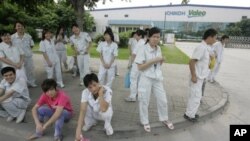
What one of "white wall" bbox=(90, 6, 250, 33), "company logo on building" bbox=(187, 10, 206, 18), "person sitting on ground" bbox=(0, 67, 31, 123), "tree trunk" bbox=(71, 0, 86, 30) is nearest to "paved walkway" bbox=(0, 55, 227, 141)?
"person sitting on ground" bbox=(0, 67, 31, 123)

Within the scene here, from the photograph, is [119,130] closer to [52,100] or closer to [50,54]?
[52,100]

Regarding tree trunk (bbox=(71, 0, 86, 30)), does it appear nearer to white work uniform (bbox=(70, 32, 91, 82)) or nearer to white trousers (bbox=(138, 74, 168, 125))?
white work uniform (bbox=(70, 32, 91, 82))

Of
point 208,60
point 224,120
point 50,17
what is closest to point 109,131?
point 208,60

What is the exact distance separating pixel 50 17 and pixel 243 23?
3134cm

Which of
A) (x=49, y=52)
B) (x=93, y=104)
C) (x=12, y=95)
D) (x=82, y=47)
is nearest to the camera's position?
(x=93, y=104)

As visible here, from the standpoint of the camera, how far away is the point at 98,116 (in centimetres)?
415

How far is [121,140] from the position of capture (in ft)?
13.6

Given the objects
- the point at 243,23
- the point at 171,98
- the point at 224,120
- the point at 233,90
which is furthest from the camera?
the point at 243,23

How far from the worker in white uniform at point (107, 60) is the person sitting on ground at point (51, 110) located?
1.68 meters

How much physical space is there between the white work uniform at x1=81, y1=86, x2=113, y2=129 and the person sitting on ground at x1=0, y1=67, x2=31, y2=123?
1373mm

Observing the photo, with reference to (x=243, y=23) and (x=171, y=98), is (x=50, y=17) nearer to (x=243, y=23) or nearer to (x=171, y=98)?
(x=171, y=98)

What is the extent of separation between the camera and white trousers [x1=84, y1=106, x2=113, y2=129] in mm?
4043

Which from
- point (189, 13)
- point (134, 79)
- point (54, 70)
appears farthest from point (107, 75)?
point (189, 13)

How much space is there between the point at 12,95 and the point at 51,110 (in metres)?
0.98
